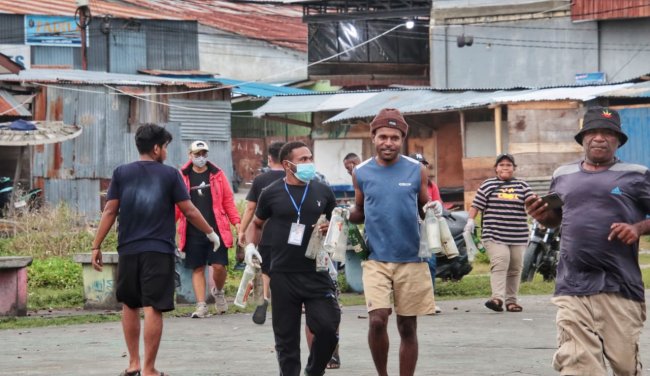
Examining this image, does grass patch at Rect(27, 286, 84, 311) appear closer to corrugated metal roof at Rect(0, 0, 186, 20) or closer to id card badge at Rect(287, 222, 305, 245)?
id card badge at Rect(287, 222, 305, 245)

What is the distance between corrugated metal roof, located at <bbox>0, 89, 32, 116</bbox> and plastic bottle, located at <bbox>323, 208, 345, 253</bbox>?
2360cm

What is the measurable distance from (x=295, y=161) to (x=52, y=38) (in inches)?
1604

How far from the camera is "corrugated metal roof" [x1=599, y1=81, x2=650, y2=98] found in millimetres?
29969

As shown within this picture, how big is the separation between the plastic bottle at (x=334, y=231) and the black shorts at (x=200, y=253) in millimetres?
5456

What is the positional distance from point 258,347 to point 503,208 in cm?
416

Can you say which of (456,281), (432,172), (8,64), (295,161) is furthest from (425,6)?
(295,161)

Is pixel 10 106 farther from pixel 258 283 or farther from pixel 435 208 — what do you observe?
pixel 435 208

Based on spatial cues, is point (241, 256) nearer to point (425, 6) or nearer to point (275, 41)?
point (425, 6)

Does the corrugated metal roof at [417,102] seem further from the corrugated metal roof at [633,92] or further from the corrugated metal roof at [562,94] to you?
the corrugated metal roof at [633,92]

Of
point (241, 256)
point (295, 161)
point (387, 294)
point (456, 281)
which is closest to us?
point (387, 294)

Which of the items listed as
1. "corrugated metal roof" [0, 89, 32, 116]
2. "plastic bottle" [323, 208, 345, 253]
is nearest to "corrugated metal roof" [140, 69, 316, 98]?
"corrugated metal roof" [0, 89, 32, 116]

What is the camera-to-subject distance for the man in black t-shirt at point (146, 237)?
1030cm

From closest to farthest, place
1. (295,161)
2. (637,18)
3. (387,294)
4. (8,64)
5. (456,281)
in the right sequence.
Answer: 1. (387,294)
2. (295,161)
3. (456,281)
4. (8,64)
5. (637,18)

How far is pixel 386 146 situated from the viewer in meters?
9.62
